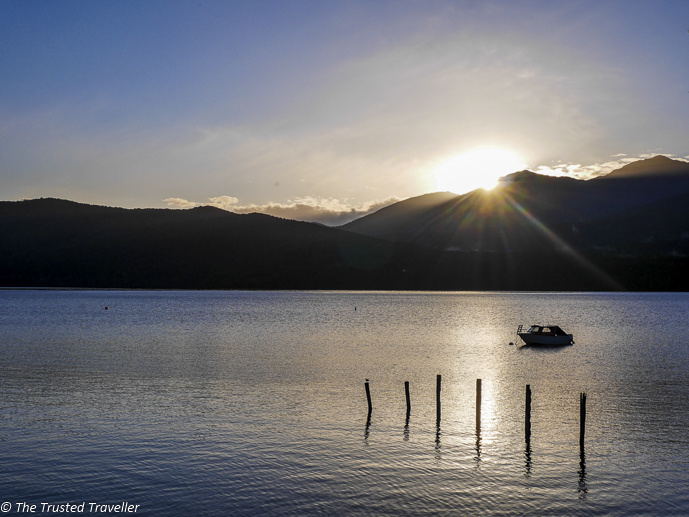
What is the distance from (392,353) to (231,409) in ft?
100

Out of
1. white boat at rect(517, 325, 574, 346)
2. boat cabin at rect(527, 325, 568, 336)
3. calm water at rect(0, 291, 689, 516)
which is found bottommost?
calm water at rect(0, 291, 689, 516)

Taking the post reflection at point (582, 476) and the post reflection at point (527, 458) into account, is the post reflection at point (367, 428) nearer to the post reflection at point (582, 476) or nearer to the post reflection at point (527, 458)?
the post reflection at point (527, 458)

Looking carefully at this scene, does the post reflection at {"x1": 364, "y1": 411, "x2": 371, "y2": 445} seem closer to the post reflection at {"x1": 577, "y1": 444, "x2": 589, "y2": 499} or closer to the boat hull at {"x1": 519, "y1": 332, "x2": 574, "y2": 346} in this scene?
the post reflection at {"x1": 577, "y1": 444, "x2": 589, "y2": 499}

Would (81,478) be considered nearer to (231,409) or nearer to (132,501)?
(132,501)

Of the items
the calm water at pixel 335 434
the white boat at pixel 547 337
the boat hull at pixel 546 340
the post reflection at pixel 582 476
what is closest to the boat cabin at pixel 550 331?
the white boat at pixel 547 337

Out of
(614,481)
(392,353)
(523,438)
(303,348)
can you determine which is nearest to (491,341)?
(392,353)

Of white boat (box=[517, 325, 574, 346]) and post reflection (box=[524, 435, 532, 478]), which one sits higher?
white boat (box=[517, 325, 574, 346])

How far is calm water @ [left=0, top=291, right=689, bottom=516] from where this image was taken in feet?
68.5

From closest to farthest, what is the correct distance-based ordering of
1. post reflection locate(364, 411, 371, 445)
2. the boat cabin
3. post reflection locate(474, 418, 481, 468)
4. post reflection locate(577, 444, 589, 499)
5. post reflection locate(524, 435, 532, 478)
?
post reflection locate(577, 444, 589, 499), post reflection locate(524, 435, 532, 478), post reflection locate(474, 418, 481, 468), post reflection locate(364, 411, 371, 445), the boat cabin

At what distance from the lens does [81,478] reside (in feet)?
72.5

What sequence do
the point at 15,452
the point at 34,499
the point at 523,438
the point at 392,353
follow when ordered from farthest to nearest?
the point at 392,353
the point at 523,438
the point at 15,452
the point at 34,499

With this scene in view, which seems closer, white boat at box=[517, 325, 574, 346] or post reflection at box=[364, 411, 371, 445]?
post reflection at box=[364, 411, 371, 445]

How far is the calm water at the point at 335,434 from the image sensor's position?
68.5 feet

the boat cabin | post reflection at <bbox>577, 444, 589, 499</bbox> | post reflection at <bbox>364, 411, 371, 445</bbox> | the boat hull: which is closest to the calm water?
post reflection at <bbox>577, 444, 589, 499</bbox>
